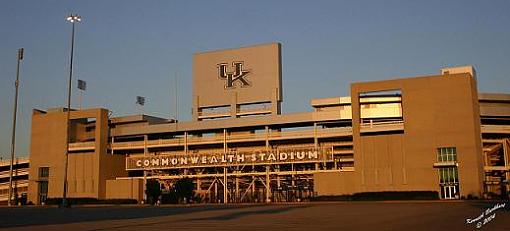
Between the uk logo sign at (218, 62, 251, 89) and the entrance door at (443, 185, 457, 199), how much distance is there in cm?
3281

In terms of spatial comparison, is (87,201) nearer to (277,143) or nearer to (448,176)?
(277,143)

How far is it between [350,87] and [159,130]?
3414 centimetres

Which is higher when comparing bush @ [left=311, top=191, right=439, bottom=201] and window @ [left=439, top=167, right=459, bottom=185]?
window @ [left=439, top=167, right=459, bottom=185]

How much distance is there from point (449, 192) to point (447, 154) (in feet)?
16.3

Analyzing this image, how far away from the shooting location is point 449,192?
74562mm

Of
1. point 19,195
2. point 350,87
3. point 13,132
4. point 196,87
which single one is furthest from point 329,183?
point 19,195

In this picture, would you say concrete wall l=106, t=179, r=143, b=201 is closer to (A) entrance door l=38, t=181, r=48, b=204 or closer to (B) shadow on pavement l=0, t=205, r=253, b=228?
(A) entrance door l=38, t=181, r=48, b=204

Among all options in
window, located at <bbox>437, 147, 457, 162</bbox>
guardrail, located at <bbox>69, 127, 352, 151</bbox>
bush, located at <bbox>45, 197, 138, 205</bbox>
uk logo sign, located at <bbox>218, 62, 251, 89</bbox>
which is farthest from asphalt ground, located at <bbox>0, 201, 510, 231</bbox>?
bush, located at <bbox>45, 197, 138, 205</bbox>

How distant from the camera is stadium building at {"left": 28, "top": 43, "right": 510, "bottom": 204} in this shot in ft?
249

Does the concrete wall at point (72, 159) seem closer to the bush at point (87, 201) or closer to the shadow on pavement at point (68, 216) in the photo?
the bush at point (87, 201)

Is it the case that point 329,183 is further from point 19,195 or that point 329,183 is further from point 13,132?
point 19,195

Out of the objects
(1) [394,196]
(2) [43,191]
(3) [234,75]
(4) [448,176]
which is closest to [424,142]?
(4) [448,176]

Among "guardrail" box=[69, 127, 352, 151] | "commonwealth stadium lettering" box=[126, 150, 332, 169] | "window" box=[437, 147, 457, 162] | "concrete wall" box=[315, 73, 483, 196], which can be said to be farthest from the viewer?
"guardrail" box=[69, 127, 352, 151]

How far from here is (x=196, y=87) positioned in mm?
92000
